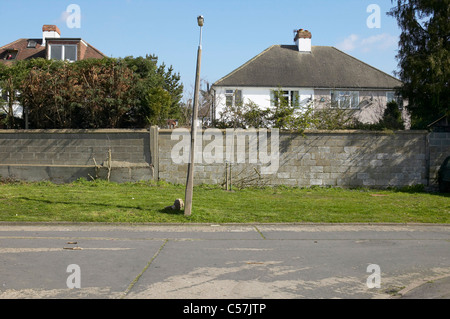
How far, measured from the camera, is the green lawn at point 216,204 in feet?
38.2

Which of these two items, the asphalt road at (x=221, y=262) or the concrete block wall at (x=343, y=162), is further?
the concrete block wall at (x=343, y=162)

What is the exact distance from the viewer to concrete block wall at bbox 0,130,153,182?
17.0 m

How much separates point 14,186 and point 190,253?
35.9 feet

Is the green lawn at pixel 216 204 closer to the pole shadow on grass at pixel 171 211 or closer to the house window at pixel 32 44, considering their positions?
the pole shadow on grass at pixel 171 211

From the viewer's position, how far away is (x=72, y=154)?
1725 centimetres

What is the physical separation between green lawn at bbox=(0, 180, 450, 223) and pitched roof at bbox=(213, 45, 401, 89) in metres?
19.4

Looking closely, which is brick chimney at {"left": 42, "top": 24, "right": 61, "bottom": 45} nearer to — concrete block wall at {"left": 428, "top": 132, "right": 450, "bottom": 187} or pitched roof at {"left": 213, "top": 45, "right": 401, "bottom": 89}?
pitched roof at {"left": 213, "top": 45, "right": 401, "bottom": 89}

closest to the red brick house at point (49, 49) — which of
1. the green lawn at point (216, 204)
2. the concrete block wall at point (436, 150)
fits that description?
the green lawn at point (216, 204)

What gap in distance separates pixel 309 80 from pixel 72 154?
23.0 metres

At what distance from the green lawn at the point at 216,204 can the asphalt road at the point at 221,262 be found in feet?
2.39

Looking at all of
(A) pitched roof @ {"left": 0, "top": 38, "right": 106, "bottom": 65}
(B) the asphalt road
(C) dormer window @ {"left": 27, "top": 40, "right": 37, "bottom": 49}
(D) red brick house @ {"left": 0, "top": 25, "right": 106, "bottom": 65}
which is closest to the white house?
(A) pitched roof @ {"left": 0, "top": 38, "right": 106, "bottom": 65}

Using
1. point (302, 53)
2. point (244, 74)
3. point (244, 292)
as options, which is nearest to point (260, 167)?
point (244, 292)

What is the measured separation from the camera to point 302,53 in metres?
37.7
